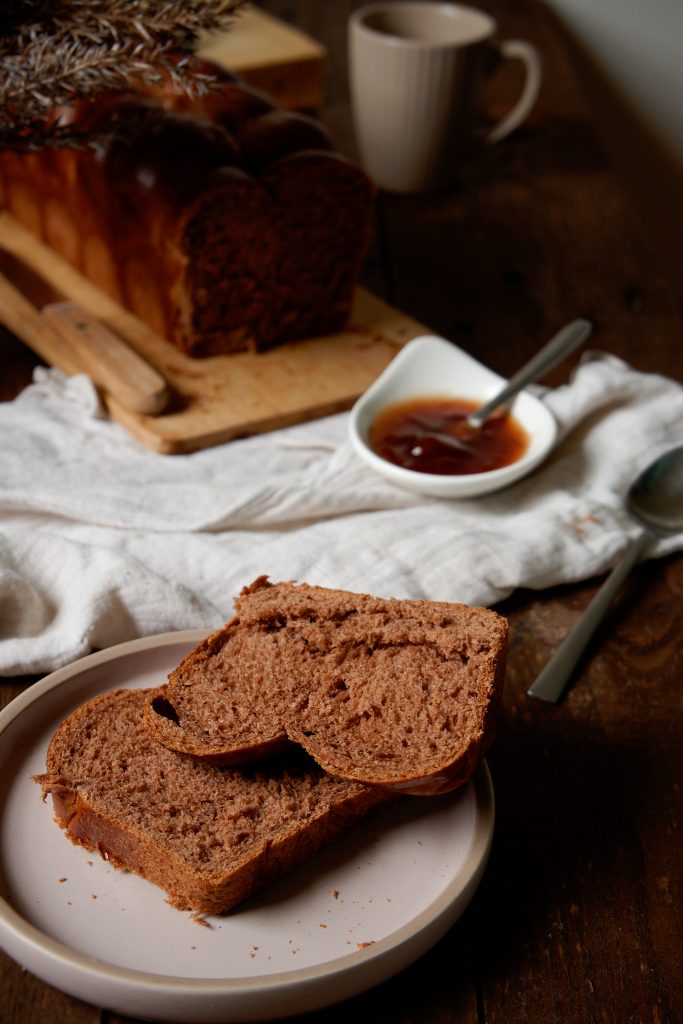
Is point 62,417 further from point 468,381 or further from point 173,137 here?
point 468,381

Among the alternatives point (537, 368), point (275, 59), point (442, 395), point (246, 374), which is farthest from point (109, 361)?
point (275, 59)

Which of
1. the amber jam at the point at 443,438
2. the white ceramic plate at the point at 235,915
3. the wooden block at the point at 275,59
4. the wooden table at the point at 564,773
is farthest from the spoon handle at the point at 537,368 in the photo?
the wooden block at the point at 275,59

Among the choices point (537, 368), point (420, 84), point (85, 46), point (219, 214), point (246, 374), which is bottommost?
point (246, 374)

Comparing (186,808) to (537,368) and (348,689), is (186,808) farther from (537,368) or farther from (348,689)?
(537,368)

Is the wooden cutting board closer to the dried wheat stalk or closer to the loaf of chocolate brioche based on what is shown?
the loaf of chocolate brioche

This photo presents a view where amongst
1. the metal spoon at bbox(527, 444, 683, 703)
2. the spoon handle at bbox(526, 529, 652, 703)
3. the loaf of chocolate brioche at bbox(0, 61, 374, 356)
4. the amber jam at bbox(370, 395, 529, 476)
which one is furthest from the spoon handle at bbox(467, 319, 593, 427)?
the loaf of chocolate brioche at bbox(0, 61, 374, 356)
